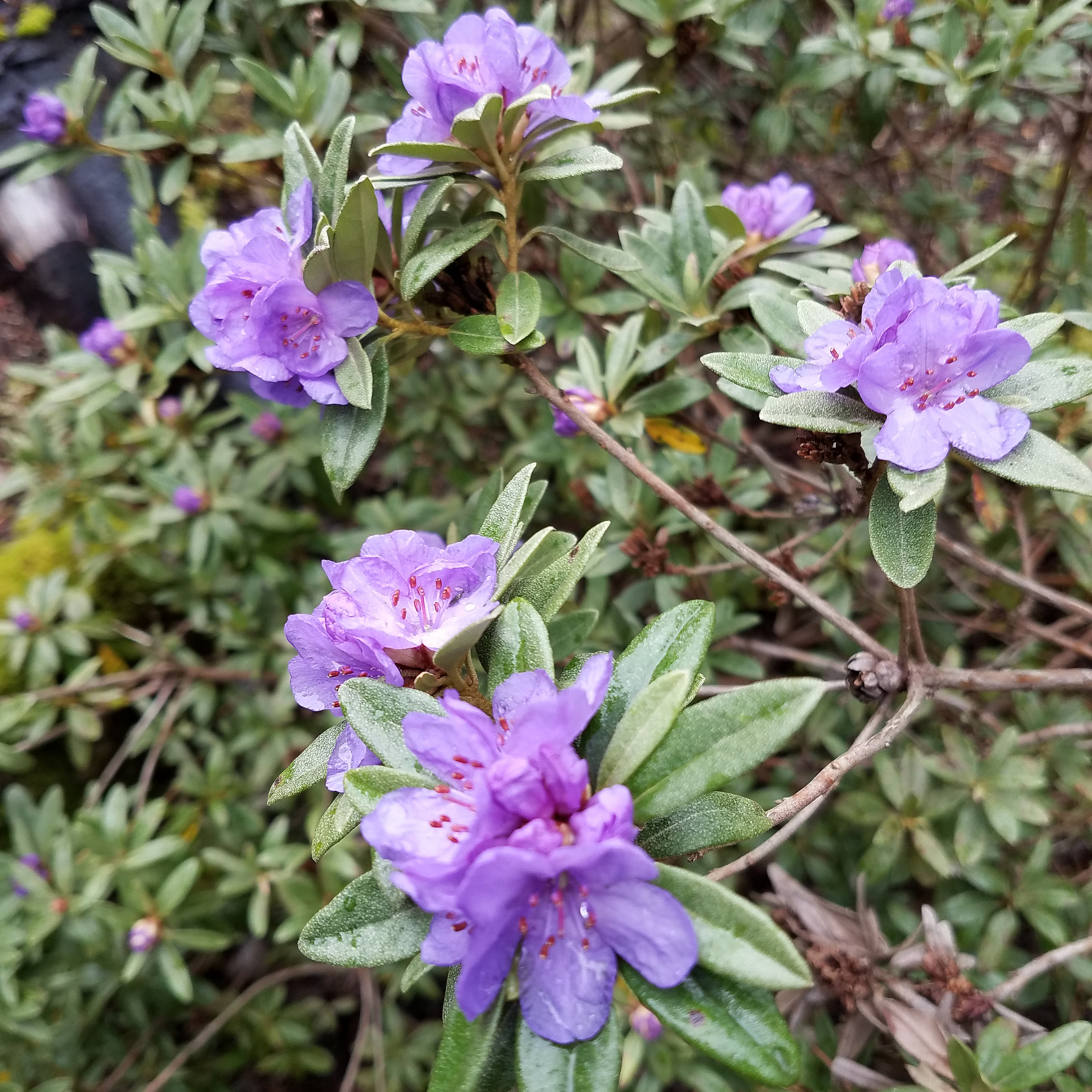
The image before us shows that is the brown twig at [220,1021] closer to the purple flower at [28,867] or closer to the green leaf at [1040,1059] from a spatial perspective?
the purple flower at [28,867]

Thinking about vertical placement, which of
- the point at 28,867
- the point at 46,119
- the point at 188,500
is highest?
the point at 46,119

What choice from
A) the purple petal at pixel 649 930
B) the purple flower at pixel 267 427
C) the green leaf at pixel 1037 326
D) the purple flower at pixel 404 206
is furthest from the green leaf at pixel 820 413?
the purple flower at pixel 267 427

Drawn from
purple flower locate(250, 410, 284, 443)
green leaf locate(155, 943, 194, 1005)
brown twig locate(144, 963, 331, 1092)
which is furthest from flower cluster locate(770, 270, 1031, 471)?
brown twig locate(144, 963, 331, 1092)

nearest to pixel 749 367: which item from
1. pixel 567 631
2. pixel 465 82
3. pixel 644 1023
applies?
pixel 567 631

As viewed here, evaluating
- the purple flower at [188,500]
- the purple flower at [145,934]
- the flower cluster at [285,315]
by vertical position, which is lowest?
the purple flower at [145,934]

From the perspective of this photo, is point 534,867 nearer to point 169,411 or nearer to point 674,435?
point 674,435

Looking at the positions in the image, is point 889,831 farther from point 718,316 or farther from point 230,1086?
point 230,1086

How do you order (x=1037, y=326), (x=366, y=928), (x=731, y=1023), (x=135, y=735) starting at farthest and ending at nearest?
(x=135, y=735)
(x=1037, y=326)
(x=366, y=928)
(x=731, y=1023)
